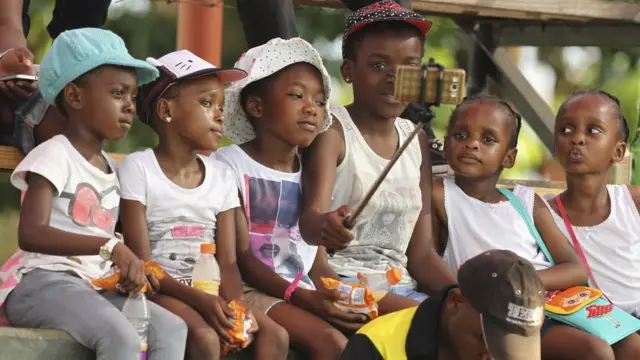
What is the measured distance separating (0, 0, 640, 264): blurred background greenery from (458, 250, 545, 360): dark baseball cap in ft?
17.9

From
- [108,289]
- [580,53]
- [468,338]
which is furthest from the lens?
[580,53]

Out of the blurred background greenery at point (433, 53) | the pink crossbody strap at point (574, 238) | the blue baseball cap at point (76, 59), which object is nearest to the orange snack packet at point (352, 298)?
the blue baseball cap at point (76, 59)

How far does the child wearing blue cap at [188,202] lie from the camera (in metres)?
3.90

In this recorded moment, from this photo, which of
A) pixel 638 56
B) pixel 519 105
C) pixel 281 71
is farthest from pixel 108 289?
pixel 638 56

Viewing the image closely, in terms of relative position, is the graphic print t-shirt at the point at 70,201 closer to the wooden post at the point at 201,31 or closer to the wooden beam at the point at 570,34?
the wooden post at the point at 201,31

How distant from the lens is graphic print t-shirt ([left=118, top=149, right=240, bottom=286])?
13.4 feet

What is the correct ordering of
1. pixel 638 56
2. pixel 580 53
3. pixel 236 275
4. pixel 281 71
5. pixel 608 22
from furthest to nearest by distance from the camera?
pixel 580 53
pixel 638 56
pixel 608 22
pixel 281 71
pixel 236 275

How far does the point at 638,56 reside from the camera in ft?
33.6

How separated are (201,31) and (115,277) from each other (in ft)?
12.6

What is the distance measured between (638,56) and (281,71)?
6392 mm

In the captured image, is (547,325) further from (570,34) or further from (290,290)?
(570,34)

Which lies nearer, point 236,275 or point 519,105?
point 236,275

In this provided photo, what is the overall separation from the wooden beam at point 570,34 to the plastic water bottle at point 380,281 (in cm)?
330

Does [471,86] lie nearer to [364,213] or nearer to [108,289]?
[364,213]
